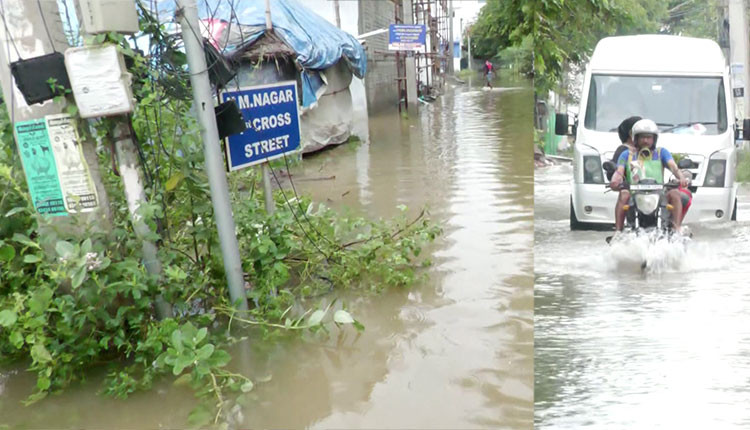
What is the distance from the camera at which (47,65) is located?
365 cm

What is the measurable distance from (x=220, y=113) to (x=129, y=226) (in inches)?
34.1

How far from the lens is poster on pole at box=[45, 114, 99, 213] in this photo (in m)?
3.78

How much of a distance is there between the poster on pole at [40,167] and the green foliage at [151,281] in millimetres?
101

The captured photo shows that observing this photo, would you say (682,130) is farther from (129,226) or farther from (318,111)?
(318,111)

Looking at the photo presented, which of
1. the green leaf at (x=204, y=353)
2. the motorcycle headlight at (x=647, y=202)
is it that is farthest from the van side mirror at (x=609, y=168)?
the green leaf at (x=204, y=353)

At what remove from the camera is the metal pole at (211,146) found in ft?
13.1

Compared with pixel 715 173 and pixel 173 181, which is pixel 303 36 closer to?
pixel 173 181

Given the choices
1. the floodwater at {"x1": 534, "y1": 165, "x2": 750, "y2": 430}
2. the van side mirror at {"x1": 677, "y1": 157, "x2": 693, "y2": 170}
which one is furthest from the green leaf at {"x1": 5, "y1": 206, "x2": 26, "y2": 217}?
the van side mirror at {"x1": 677, "y1": 157, "x2": 693, "y2": 170}

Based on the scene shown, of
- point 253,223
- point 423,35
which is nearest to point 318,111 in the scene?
point 423,35

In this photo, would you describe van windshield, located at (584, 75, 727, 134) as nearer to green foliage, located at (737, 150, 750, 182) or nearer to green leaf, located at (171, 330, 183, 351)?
green foliage, located at (737, 150, 750, 182)

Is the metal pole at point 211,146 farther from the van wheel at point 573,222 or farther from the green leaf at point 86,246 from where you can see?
the van wheel at point 573,222

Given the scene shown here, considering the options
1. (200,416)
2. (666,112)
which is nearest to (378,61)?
(666,112)

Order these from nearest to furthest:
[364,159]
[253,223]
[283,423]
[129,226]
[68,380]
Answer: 1. [283,423]
2. [68,380]
3. [129,226]
4. [253,223]
5. [364,159]

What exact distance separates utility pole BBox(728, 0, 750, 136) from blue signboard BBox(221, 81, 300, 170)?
9.50 ft
